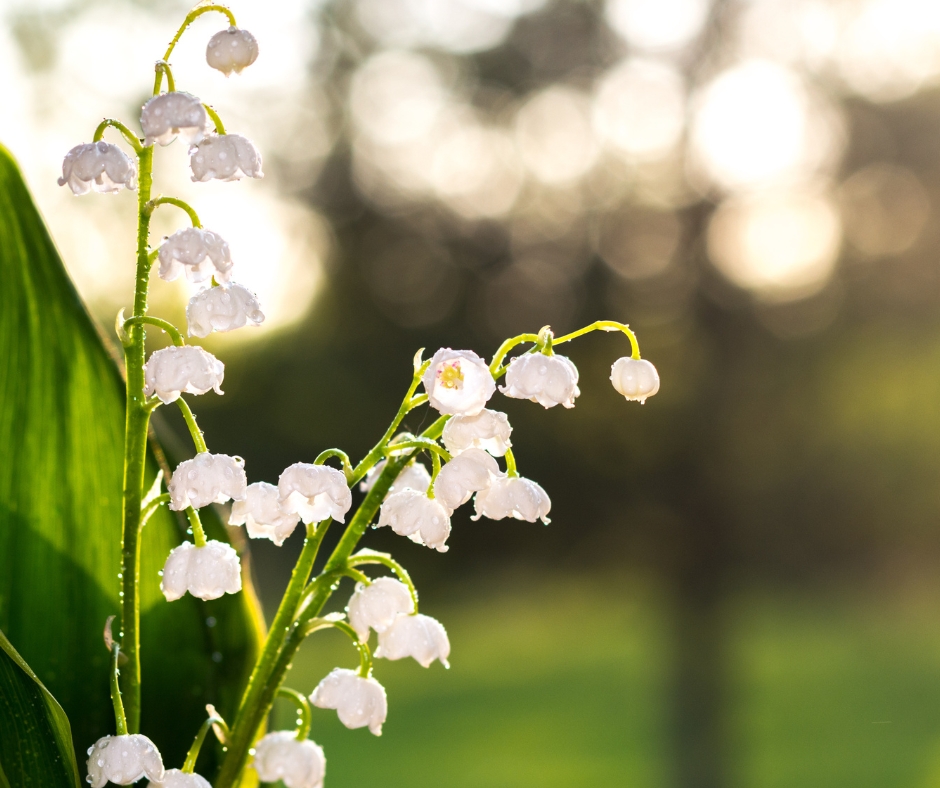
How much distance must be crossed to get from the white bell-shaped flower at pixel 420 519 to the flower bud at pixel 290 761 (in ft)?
0.31

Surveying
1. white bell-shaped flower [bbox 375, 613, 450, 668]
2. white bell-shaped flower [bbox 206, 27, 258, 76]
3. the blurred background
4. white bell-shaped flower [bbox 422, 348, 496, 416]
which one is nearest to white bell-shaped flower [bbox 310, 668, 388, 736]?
white bell-shaped flower [bbox 375, 613, 450, 668]

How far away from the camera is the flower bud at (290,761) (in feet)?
1.16

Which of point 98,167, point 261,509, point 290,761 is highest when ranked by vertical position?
point 98,167

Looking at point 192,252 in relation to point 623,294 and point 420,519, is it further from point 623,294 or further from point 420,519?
point 623,294

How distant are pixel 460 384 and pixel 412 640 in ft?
0.38

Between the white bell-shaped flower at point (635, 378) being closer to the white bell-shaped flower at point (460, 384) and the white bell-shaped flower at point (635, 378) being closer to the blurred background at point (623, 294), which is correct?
the white bell-shaped flower at point (460, 384)

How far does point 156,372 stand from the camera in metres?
0.32

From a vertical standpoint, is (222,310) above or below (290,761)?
above

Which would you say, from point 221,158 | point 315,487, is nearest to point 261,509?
point 315,487

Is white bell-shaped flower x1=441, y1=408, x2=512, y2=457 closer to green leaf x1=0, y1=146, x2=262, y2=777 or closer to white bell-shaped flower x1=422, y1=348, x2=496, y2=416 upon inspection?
white bell-shaped flower x1=422, y1=348, x2=496, y2=416

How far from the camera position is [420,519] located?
1.11 ft

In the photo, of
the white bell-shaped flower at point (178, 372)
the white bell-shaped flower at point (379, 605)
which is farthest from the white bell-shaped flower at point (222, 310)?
the white bell-shaped flower at point (379, 605)

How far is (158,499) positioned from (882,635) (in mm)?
5900

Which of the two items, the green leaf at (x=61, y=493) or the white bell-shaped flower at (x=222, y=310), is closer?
the white bell-shaped flower at (x=222, y=310)
